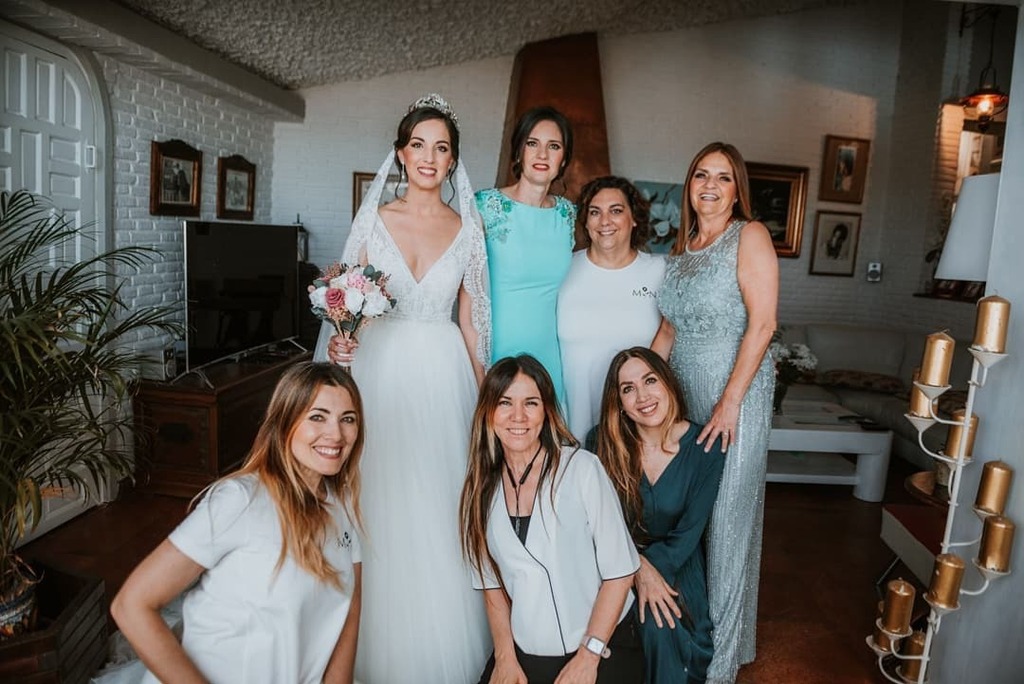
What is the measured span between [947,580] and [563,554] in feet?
3.66

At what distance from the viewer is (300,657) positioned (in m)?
1.65

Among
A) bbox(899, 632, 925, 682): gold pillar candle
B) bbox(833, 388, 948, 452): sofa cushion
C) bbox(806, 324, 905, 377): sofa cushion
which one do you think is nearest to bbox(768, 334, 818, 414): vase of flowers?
bbox(833, 388, 948, 452): sofa cushion

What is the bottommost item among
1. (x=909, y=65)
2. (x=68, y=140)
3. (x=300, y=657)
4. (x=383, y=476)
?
(x=300, y=657)

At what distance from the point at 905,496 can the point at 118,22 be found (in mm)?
5344

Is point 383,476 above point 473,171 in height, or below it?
below

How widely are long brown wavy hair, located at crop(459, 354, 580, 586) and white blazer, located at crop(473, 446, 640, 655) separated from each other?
34mm

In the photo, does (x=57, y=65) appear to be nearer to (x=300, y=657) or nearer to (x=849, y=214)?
(x=300, y=657)

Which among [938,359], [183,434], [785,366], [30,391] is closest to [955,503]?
[938,359]

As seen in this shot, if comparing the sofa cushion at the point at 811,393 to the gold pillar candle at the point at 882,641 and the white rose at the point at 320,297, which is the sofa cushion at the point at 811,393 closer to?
the gold pillar candle at the point at 882,641

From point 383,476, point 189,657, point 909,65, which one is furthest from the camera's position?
A: point 909,65

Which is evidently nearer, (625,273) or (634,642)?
(634,642)

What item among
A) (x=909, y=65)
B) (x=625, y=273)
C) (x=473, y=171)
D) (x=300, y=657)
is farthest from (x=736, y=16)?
Answer: (x=300, y=657)

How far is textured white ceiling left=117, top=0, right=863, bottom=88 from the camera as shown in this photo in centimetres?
419

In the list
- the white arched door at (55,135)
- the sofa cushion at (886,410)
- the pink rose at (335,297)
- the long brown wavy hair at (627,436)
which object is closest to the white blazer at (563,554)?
the long brown wavy hair at (627,436)
